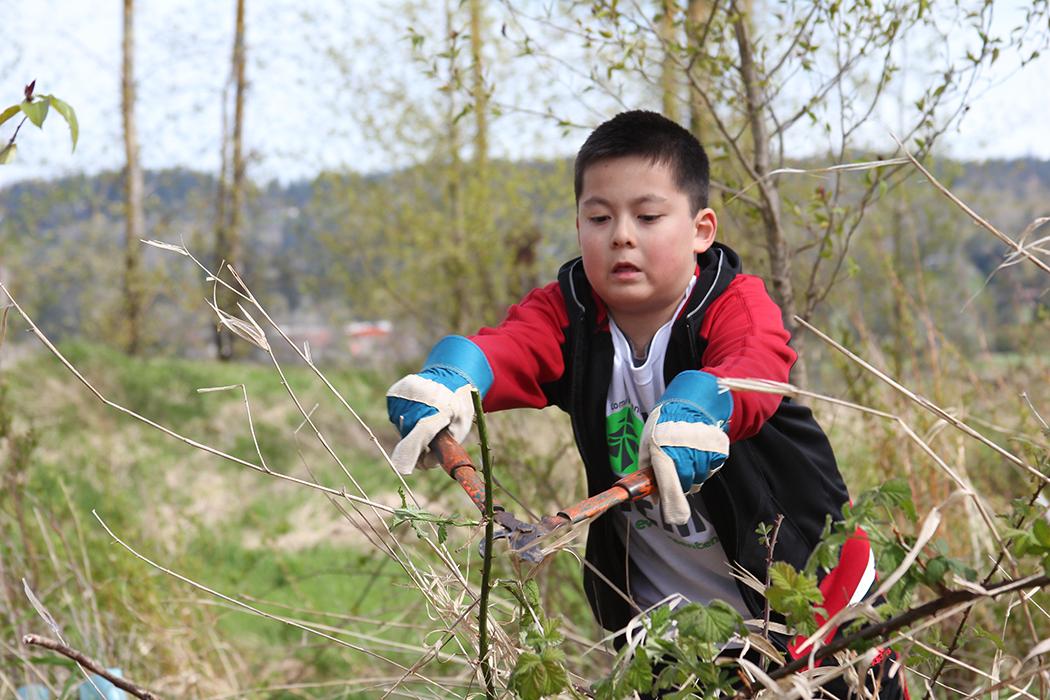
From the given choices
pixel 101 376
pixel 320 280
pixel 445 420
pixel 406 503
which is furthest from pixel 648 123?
pixel 320 280

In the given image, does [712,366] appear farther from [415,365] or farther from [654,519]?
[415,365]

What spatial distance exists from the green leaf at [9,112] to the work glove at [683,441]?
100cm

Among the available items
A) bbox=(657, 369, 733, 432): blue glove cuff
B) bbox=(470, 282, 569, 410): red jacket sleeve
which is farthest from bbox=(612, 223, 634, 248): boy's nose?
bbox=(657, 369, 733, 432): blue glove cuff

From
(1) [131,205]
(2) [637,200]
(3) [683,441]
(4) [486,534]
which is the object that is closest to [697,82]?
(2) [637,200]

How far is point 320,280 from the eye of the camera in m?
11.0

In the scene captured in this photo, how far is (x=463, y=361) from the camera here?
1809mm

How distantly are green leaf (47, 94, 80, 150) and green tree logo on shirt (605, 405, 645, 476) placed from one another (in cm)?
104

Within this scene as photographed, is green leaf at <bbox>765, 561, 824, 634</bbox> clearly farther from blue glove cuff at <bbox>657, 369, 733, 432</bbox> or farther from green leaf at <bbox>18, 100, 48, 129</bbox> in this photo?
green leaf at <bbox>18, 100, 48, 129</bbox>

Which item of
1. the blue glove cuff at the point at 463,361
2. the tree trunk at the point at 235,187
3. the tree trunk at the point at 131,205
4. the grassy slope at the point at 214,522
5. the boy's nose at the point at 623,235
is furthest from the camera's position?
the tree trunk at the point at 235,187

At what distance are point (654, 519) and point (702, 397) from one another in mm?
663

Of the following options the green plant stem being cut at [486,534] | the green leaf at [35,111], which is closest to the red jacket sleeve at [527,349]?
the green plant stem being cut at [486,534]

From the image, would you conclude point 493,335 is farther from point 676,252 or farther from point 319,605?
point 319,605

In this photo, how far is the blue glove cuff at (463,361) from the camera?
1.79 metres

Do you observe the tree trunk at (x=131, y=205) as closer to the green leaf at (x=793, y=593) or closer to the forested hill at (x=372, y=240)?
the forested hill at (x=372, y=240)
